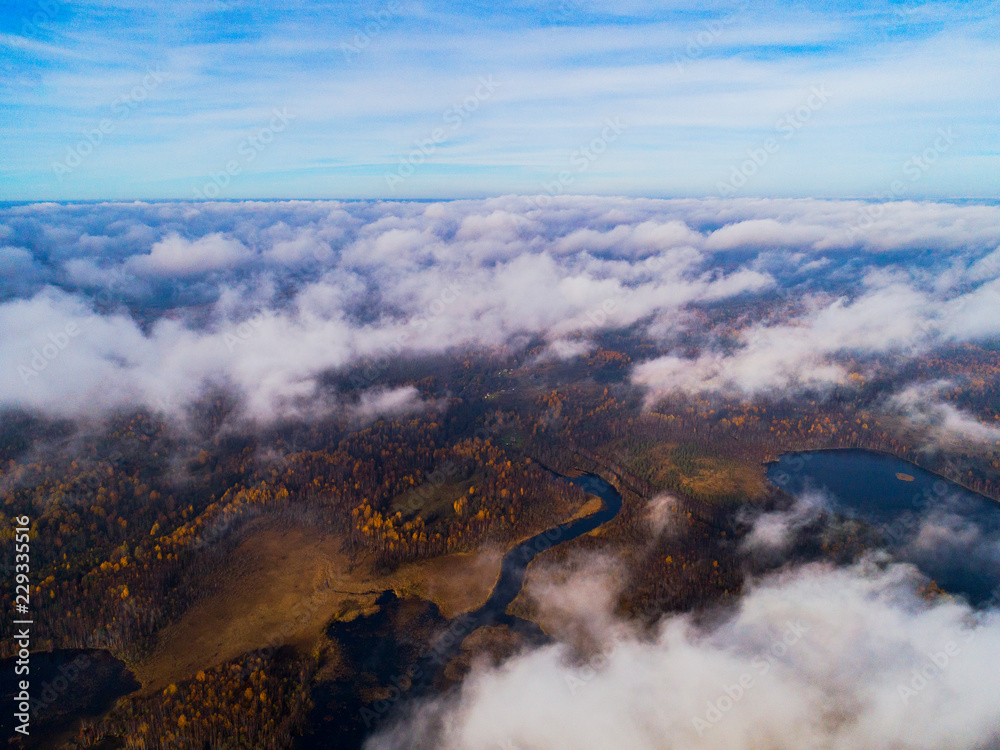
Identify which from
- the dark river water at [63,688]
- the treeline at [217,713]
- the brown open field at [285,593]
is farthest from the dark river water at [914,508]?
the dark river water at [63,688]

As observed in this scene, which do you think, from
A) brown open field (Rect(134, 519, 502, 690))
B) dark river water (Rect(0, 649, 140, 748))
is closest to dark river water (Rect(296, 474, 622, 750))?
brown open field (Rect(134, 519, 502, 690))

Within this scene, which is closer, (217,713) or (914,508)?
(217,713)

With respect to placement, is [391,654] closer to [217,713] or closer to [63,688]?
[217,713]

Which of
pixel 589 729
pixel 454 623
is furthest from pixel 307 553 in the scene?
pixel 589 729

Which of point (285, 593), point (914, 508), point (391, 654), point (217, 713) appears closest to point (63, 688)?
point (217, 713)

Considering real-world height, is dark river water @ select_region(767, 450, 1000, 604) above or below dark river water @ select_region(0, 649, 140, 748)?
below

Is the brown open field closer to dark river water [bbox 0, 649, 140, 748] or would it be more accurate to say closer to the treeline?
dark river water [bbox 0, 649, 140, 748]

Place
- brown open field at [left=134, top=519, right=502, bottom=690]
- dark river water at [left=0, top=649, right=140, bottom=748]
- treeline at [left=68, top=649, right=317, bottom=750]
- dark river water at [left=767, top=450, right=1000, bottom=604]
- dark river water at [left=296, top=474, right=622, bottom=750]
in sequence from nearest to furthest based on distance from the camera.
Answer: treeline at [left=68, top=649, right=317, bottom=750], dark river water at [left=0, top=649, right=140, bottom=748], dark river water at [left=296, top=474, right=622, bottom=750], brown open field at [left=134, top=519, right=502, bottom=690], dark river water at [left=767, top=450, right=1000, bottom=604]
